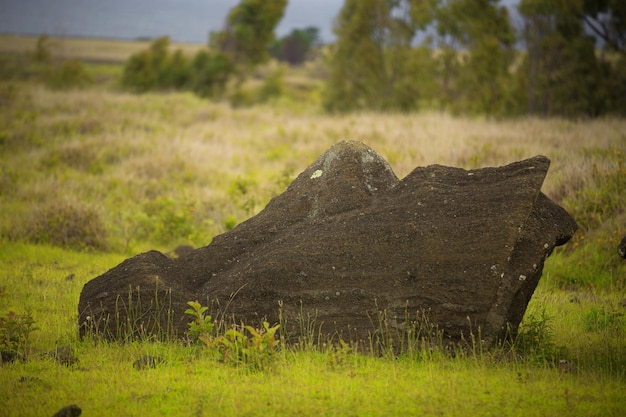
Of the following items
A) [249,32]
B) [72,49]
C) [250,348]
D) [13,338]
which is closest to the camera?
[250,348]

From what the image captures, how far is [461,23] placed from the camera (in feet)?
102

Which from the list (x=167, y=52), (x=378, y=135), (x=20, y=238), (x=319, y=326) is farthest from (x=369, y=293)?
(x=167, y=52)

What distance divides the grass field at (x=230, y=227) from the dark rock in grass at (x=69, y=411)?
0.50ft

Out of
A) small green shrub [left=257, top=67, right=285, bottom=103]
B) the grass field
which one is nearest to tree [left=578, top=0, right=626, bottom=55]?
the grass field

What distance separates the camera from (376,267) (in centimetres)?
697

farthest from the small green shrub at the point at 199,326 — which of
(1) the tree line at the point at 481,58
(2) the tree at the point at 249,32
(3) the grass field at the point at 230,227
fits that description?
(2) the tree at the point at 249,32

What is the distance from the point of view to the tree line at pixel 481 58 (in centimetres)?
2778

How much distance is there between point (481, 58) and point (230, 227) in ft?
67.2

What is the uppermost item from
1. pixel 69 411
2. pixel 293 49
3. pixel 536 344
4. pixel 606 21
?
pixel 293 49

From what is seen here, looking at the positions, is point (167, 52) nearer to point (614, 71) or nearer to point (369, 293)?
point (614, 71)

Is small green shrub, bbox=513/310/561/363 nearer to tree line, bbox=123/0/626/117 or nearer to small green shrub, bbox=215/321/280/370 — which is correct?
small green shrub, bbox=215/321/280/370

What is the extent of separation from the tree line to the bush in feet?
68.5

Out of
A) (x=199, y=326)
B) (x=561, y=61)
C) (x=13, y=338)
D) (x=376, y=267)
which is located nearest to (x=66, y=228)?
(x=13, y=338)

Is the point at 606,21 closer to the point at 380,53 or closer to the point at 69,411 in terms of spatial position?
the point at 380,53
